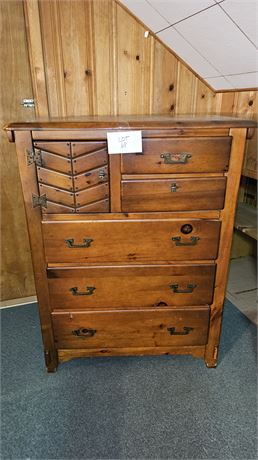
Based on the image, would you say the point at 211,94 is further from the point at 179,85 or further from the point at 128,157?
the point at 128,157

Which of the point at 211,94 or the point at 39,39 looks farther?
the point at 211,94

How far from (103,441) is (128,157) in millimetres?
1086

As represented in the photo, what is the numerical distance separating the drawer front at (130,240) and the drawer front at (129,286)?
5 centimetres

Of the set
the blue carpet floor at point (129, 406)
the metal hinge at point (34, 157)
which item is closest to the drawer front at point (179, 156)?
the metal hinge at point (34, 157)

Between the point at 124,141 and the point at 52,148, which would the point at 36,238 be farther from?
the point at 124,141

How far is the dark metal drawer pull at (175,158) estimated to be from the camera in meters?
1.14

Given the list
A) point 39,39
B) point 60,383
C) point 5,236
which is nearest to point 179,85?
point 39,39

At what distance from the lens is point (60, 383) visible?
4.67 feet

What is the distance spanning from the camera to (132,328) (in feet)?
4.63

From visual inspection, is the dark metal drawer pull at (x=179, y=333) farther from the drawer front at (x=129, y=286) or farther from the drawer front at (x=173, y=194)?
the drawer front at (x=173, y=194)

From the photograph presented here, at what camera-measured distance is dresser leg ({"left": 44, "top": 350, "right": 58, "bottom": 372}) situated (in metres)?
1.43

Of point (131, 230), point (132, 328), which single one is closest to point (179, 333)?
point (132, 328)

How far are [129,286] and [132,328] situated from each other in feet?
0.73

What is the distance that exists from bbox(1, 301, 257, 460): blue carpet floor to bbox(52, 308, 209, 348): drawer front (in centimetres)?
16
